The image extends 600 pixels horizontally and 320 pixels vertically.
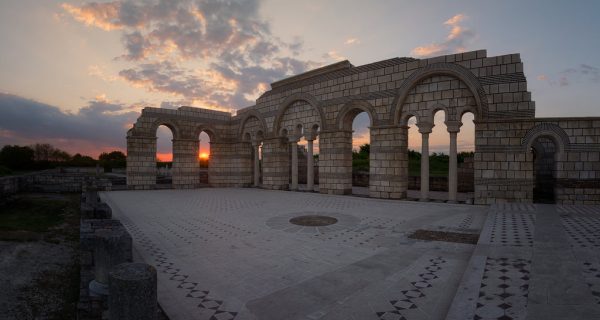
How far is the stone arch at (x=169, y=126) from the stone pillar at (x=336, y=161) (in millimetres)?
10233

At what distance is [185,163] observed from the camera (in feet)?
68.8

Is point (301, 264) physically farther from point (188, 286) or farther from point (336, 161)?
point (336, 161)

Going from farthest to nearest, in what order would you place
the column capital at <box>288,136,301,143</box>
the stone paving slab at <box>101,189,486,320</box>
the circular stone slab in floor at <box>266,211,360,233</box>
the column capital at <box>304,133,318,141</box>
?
the column capital at <box>288,136,301,143</box>, the column capital at <box>304,133,318,141</box>, the circular stone slab in floor at <box>266,211,360,233</box>, the stone paving slab at <box>101,189,486,320</box>

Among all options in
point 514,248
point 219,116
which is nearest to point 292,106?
point 219,116

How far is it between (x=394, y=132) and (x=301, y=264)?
33.2 feet

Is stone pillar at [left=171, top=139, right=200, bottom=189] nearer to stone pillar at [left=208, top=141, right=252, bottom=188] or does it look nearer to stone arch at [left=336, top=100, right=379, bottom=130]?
stone pillar at [left=208, top=141, right=252, bottom=188]

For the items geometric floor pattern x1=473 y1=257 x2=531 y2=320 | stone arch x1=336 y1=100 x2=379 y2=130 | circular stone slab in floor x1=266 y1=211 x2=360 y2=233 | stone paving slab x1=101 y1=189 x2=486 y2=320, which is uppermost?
stone arch x1=336 y1=100 x2=379 y2=130

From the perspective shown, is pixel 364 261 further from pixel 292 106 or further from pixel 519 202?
pixel 292 106

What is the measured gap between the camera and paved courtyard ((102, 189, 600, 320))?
3600 mm

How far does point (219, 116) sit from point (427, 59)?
15215 mm

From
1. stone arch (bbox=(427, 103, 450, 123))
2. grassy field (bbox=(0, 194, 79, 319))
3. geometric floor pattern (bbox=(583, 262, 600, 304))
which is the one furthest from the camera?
stone arch (bbox=(427, 103, 450, 123))

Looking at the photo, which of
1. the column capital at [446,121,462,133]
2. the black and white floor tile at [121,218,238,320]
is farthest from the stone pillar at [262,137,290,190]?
the black and white floor tile at [121,218,238,320]

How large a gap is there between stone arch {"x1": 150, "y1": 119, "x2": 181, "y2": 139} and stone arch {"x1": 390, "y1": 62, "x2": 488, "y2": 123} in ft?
46.3

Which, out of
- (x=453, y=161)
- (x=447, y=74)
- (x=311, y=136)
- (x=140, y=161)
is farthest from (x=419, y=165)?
(x=140, y=161)
